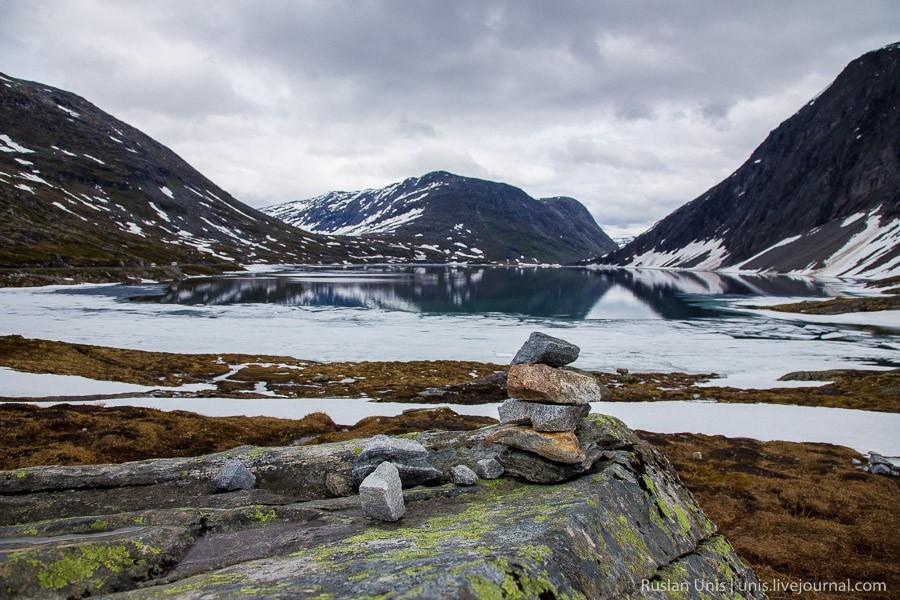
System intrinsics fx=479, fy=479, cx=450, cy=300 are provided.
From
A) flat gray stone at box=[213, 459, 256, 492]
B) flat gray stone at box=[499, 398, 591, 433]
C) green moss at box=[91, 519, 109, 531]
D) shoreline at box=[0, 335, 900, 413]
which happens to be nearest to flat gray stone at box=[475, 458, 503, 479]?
flat gray stone at box=[499, 398, 591, 433]

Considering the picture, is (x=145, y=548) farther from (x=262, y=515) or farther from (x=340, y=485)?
(x=340, y=485)

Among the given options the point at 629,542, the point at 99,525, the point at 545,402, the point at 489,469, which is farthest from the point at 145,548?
the point at 545,402

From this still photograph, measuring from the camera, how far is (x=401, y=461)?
9.67 metres

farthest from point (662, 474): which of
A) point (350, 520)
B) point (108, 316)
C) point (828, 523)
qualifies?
point (108, 316)

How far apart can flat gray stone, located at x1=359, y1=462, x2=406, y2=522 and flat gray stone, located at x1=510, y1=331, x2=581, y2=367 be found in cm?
398

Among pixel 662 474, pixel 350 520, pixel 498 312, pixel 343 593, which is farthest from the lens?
pixel 498 312

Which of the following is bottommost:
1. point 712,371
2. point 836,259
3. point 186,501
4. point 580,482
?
point 712,371

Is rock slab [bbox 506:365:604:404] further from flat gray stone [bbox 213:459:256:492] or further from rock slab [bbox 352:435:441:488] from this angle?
flat gray stone [bbox 213:459:256:492]

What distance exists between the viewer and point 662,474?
9516mm

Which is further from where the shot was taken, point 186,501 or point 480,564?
point 186,501

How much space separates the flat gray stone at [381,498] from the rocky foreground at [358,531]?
17 cm

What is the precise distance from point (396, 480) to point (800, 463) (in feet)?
75.3

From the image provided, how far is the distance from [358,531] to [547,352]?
5.23 metres

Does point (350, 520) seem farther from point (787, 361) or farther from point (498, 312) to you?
point (498, 312)
